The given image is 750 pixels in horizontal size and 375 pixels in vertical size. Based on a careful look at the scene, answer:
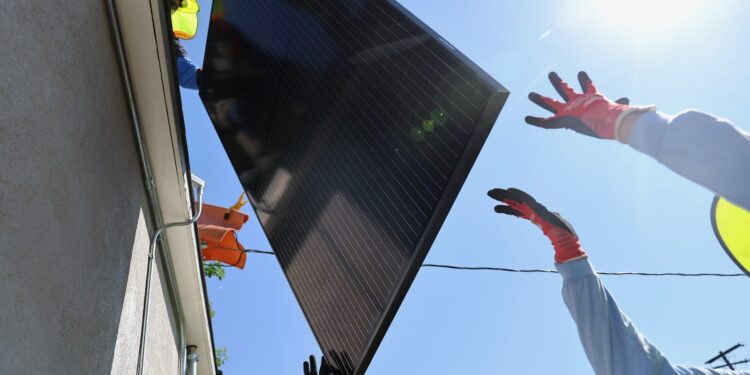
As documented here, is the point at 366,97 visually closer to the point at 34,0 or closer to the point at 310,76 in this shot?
the point at 310,76

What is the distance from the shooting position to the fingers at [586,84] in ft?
10.8

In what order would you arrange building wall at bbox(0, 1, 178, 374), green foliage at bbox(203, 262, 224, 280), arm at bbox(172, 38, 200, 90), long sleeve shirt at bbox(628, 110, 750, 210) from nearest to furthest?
building wall at bbox(0, 1, 178, 374) < long sleeve shirt at bbox(628, 110, 750, 210) < arm at bbox(172, 38, 200, 90) < green foliage at bbox(203, 262, 224, 280)

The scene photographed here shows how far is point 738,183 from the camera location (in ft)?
5.92

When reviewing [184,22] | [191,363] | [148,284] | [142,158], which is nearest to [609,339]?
[148,284]

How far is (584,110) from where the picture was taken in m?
2.88

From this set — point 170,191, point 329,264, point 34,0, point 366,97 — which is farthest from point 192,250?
point 34,0

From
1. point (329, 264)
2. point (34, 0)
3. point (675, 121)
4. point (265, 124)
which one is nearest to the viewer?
point (34, 0)

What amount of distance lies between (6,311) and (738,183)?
7.45 ft

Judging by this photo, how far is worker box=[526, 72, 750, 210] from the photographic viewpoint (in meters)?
1.81

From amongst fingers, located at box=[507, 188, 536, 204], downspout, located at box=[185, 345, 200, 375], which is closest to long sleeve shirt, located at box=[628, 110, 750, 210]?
fingers, located at box=[507, 188, 536, 204]

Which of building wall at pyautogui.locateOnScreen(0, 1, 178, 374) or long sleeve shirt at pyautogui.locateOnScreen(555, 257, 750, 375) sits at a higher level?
building wall at pyautogui.locateOnScreen(0, 1, 178, 374)

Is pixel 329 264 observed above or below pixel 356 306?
above

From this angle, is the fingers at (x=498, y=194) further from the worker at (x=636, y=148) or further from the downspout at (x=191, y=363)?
the downspout at (x=191, y=363)

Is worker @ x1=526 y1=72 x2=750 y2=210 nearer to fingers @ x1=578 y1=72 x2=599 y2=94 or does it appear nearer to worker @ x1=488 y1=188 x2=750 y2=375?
fingers @ x1=578 y1=72 x2=599 y2=94
